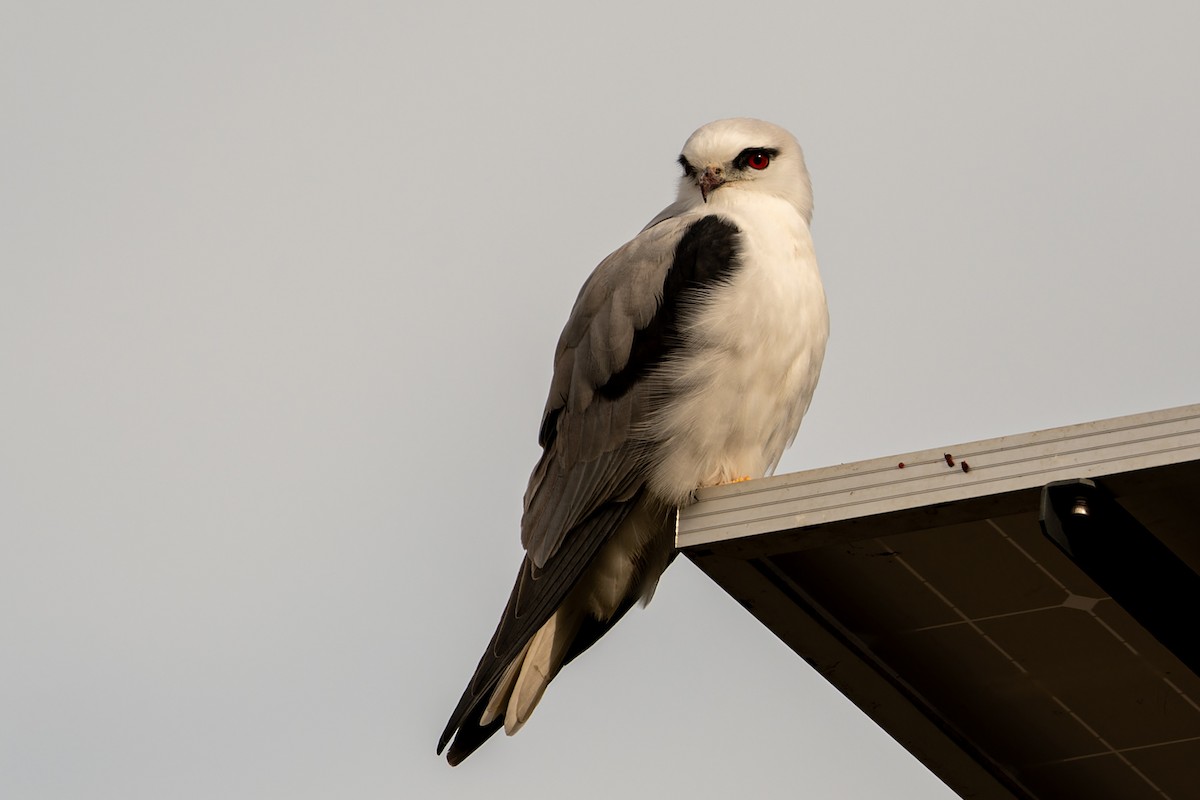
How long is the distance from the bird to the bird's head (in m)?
0.69

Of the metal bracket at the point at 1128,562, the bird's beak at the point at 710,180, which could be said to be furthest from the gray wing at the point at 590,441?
the metal bracket at the point at 1128,562

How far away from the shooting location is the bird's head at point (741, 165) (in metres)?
6.93

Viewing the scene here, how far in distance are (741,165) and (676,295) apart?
1346 millimetres

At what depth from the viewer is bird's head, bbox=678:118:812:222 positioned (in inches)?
273

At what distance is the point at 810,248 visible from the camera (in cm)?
629

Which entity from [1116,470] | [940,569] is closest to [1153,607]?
[1116,470]

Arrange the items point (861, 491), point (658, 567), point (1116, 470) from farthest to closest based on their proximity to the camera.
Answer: point (658, 567) → point (861, 491) → point (1116, 470)

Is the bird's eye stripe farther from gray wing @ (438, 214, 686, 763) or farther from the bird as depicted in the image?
gray wing @ (438, 214, 686, 763)

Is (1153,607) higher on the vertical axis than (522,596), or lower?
lower

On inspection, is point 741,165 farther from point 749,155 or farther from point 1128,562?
point 1128,562

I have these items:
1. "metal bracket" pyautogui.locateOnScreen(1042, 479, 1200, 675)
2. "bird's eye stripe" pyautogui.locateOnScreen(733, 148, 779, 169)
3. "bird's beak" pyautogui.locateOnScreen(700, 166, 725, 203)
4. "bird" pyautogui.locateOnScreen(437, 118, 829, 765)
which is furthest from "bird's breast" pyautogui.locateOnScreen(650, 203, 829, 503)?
"metal bracket" pyautogui.locateOnScreen(1042, 479, 1200, 675)

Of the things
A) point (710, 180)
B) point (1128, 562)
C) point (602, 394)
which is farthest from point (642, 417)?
point (1128, 562)

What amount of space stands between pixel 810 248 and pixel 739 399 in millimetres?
828

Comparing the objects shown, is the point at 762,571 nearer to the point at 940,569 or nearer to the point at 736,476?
the point at 940,569
